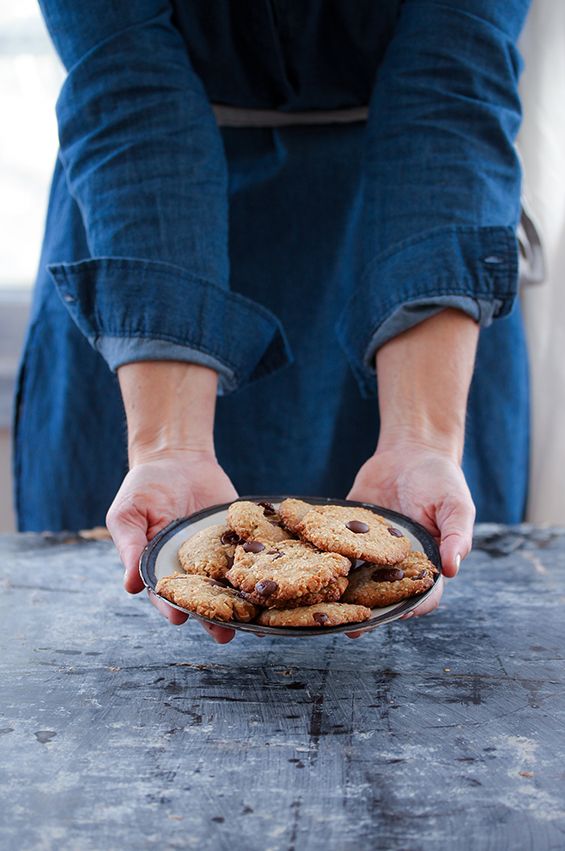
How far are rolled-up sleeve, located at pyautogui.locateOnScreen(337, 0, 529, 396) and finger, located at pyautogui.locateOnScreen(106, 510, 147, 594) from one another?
16.5 inches

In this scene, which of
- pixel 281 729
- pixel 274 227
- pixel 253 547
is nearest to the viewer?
pixel 281 729

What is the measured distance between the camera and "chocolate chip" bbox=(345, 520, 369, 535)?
0.84 metres

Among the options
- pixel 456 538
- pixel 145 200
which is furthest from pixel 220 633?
pixel 145 200

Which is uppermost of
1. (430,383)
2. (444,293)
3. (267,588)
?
(444,293)

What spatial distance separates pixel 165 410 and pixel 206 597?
0.37 metres

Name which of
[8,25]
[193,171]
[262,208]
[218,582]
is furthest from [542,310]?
[8,25]

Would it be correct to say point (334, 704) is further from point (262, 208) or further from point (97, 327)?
point (262, 208)

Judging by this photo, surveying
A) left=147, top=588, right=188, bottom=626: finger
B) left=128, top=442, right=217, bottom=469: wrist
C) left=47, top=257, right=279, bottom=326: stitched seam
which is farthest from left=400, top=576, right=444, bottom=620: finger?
left=47, top=257, right=279, bottom=326: stitched seam

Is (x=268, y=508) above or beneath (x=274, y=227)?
beneath

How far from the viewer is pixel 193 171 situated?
112 cm

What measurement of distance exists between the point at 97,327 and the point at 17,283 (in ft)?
3.90

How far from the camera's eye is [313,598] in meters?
0.75

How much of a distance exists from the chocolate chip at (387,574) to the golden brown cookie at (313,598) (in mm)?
37

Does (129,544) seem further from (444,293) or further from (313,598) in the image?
(444,293)
